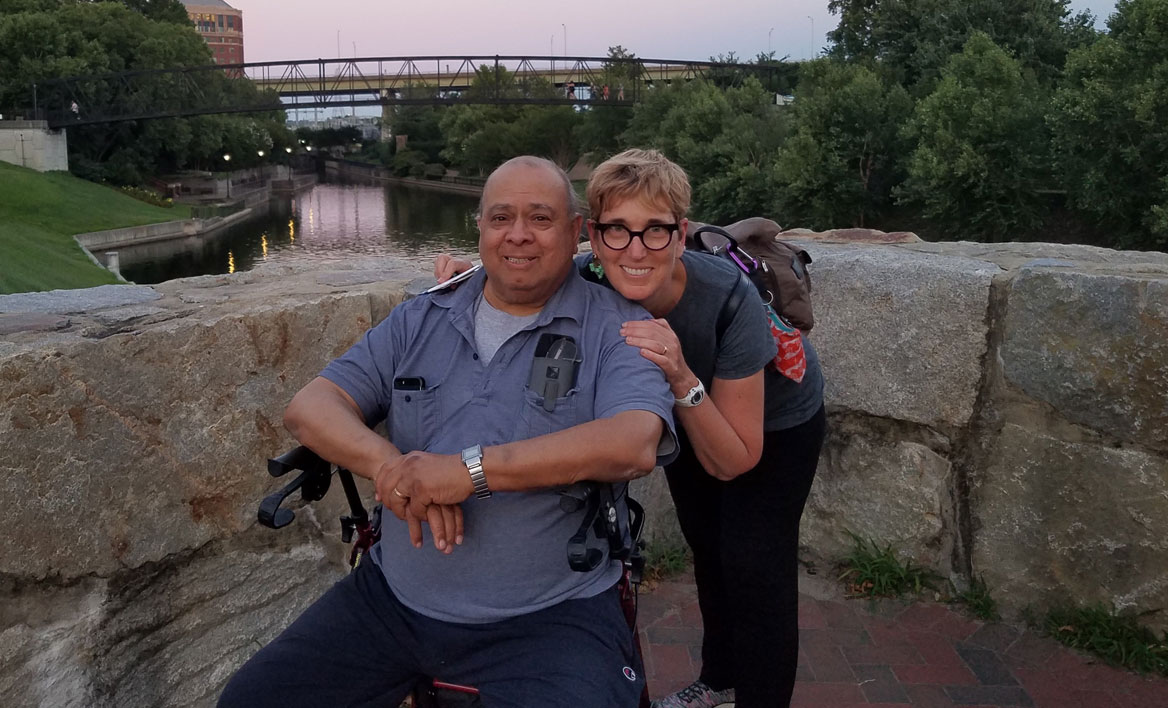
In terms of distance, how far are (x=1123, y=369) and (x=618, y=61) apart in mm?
51053

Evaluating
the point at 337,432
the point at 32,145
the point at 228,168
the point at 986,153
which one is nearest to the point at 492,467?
the point at 337,432

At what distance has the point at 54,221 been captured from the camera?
30.9m

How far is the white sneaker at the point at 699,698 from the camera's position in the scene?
229 cm

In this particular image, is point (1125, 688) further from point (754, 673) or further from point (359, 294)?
point (359, 294)

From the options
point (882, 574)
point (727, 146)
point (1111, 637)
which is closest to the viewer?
point (1111, 637)

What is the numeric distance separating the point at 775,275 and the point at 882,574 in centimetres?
125

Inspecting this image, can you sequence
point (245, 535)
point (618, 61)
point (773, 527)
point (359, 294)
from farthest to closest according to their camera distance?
point (618, 61) < point (359, 294) < point (245, 535) < point (773, 527)

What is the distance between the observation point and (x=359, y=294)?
2.40 meters

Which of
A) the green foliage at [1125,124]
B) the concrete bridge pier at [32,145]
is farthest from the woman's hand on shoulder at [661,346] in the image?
the concrete bridge pier at [32,145]

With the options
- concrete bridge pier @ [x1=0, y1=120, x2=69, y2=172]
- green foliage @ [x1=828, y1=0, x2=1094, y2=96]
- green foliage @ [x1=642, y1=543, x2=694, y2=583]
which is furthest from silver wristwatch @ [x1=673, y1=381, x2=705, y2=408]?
concrete bridge pier @ [x1=0, y1=120, x2=69, y2=172]

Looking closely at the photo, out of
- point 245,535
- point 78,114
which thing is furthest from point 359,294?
point 78,114

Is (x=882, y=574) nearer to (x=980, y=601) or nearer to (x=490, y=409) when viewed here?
(x=980, y=601)

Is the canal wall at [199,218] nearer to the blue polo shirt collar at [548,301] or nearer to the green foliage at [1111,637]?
the blue polo shirt collar at [548,301]

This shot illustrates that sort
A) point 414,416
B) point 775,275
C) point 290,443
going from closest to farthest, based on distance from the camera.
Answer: point 414,416, point 775,275, point 290,443
